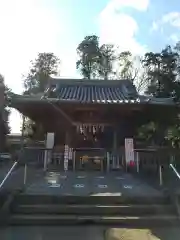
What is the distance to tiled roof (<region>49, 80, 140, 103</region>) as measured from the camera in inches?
683

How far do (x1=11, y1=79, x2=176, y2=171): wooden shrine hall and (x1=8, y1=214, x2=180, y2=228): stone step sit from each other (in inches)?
286

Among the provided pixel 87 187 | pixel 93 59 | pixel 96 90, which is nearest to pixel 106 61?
pixel 93 59

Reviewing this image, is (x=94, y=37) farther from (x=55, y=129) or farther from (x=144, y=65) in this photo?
(x=55, y=129)

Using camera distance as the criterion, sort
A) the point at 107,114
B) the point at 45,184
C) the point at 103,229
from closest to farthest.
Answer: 1. the point at 103,229
2. the point at 45,184
3. the point at 107,114

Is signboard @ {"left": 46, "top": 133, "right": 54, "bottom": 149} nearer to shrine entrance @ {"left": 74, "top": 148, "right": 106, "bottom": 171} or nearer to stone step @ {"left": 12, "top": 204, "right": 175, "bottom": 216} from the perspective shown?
shrine entrance @ {"left": 74, "top": 148, "right": 106, "bottom": 171}

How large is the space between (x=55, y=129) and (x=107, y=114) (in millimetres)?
2772

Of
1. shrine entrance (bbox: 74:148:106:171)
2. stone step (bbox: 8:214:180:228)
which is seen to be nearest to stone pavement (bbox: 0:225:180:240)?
stone step (bbox: 8:214:180:228)

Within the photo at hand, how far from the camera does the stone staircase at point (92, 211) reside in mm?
7020

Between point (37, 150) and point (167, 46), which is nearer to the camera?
point (37, 150)

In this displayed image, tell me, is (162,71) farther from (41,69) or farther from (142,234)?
(142,234)

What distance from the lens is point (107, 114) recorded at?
16.4m

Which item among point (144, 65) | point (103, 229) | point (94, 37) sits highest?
point (94, 37)

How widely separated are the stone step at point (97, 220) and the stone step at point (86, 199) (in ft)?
2.27

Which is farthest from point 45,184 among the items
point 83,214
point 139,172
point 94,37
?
point 94,37
